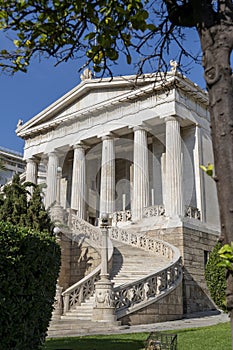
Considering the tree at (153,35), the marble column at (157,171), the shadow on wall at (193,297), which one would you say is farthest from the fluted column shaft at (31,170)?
the tree at (153,35)

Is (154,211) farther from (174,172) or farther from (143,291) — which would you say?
(143,291)

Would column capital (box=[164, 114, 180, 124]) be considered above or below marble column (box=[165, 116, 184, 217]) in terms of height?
above

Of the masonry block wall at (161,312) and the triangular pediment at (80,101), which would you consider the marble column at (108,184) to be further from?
the masonry block wall at (161,312)

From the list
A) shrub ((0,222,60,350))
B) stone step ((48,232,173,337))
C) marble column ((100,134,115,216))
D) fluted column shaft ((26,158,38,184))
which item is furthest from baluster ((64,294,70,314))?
fluted column shaft ((26,158,38,184))

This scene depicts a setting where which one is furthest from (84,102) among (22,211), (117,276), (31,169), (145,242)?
(117,276)

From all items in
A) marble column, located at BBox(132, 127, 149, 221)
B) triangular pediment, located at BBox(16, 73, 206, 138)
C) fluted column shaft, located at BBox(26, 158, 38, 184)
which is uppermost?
triangular pediment, located at BBox(16, 73, 206, 138)

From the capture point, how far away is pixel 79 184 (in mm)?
29047

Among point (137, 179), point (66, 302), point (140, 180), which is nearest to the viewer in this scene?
point (66, 302)

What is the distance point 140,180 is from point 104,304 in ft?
43.6

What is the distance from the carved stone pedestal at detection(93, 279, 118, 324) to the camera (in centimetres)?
1293

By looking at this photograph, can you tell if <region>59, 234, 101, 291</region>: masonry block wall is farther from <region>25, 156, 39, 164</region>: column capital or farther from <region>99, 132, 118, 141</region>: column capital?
<region>25, 156, 39, 164</region>: column capital

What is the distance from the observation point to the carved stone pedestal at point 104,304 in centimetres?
1293

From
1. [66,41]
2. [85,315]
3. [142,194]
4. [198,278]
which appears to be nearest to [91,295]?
[85,315]

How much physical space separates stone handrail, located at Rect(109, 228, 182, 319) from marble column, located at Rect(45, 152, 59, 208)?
9.70 m
